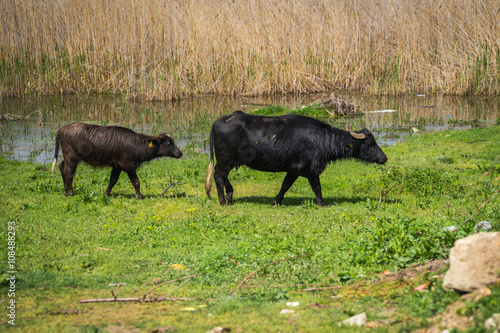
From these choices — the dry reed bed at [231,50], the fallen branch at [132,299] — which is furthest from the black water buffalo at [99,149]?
the dry reed bed at [231,50]

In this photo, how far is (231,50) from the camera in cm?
2003

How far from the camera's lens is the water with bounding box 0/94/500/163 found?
14219 millimetres

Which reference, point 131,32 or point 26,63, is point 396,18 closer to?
point 131,32

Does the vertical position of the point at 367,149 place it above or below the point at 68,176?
above

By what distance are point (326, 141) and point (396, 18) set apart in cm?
1379

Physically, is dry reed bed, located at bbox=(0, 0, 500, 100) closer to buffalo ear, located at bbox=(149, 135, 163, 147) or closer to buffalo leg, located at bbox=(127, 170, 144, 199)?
buffalo ear, located at bbox=(149, 135, 163, 147)

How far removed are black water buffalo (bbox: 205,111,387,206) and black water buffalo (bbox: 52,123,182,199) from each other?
1371mm

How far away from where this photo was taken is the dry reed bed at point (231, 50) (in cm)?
1920

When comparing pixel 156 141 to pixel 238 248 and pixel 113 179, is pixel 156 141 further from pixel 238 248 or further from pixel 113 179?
pixel 238 248

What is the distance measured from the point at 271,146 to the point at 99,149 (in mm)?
2873

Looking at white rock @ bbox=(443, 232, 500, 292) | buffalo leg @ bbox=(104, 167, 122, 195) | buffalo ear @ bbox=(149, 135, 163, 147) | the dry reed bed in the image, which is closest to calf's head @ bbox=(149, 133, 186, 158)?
buffalo ear @ bbox=(149, 135, 163, 147)

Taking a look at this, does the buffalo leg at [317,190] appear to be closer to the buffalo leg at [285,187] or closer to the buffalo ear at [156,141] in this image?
the buffalo leg at [285,187]

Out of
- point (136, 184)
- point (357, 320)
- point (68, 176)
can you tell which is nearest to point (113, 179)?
point (136, 184)

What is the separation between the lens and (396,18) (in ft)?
69.3
